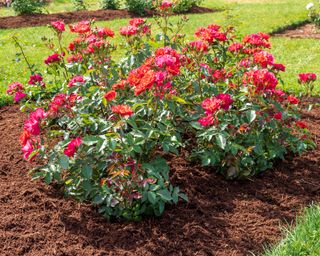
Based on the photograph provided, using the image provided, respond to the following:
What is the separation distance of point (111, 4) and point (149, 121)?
9.95 metres

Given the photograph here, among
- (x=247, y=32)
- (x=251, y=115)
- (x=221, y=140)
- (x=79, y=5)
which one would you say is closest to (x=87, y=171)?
(x=221, y=140)

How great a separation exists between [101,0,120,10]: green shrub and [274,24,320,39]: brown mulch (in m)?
4.67

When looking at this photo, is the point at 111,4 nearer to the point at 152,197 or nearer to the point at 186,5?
the point at 186,5

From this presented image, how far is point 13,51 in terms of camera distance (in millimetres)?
8516

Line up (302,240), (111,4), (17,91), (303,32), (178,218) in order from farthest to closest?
(111,4) < (303,32) < (17,91) < (178,218) < (302,240)

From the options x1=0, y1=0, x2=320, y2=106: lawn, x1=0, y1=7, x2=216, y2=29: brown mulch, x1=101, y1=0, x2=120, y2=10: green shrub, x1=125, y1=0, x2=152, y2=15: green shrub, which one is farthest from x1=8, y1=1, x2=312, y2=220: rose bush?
x1=101, y1=0, x2=120, y2=10: green shrub

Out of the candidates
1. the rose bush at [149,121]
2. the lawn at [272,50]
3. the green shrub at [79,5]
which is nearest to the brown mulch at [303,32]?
the lawn at [272,50]

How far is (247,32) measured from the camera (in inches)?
372

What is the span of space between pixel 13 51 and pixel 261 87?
6089 millimetres

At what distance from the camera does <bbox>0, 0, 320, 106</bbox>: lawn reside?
673 cm

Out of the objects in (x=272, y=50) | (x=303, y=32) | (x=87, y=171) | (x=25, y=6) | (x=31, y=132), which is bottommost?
(x=303, y=32)

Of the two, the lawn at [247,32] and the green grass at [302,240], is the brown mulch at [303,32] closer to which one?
the lawn at [247,32]

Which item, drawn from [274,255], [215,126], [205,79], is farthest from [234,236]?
[205,79]

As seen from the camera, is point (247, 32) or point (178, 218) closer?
point (178, 218)
